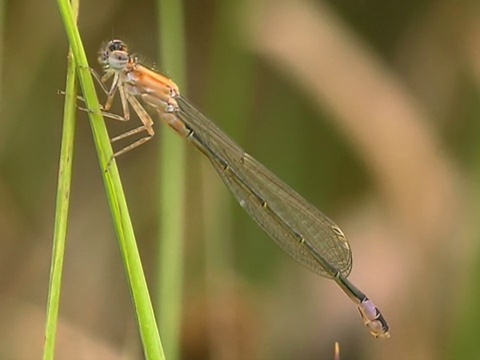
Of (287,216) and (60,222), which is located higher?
(287,216)

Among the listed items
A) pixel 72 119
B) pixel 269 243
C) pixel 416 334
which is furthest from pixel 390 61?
pixel 72 119

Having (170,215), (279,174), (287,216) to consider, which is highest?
(279,174)

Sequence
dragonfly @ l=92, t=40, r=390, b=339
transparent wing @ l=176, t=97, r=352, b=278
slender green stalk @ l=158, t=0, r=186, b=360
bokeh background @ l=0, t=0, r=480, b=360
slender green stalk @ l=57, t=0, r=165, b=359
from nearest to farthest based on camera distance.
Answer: slender green stalk @ l=57, t=0, r=165, b=359 → slender green stalk @ l=158, t=0, r=186, b=360 → dragonfly @ l=92, t=40, r=390, b=339 → transparent wing @ l=176, t=97, r=352, b=278 → bokeh background @ l=0, t=0, r=480, b=360

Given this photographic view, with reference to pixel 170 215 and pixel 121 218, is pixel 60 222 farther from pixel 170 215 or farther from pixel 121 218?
pixel 170 215

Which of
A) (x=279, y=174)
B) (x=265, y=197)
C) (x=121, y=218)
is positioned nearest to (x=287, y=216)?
(x=265, y=197)

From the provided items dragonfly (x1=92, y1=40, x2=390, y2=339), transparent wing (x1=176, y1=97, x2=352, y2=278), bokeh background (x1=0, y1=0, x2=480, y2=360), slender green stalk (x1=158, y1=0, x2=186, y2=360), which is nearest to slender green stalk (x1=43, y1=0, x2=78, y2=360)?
slender green stalk (x1=158, y1=0, x2=186, y2=360)

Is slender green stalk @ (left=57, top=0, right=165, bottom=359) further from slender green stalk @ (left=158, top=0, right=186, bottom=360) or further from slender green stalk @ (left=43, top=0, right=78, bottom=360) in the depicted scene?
slender green stalk @ (left=158, top=0, right=186, bottom=360)

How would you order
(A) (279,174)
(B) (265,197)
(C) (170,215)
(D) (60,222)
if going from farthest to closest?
(A) (279,174) → (B) (265,197) → (C) (170,215) → (D) (60,222)
